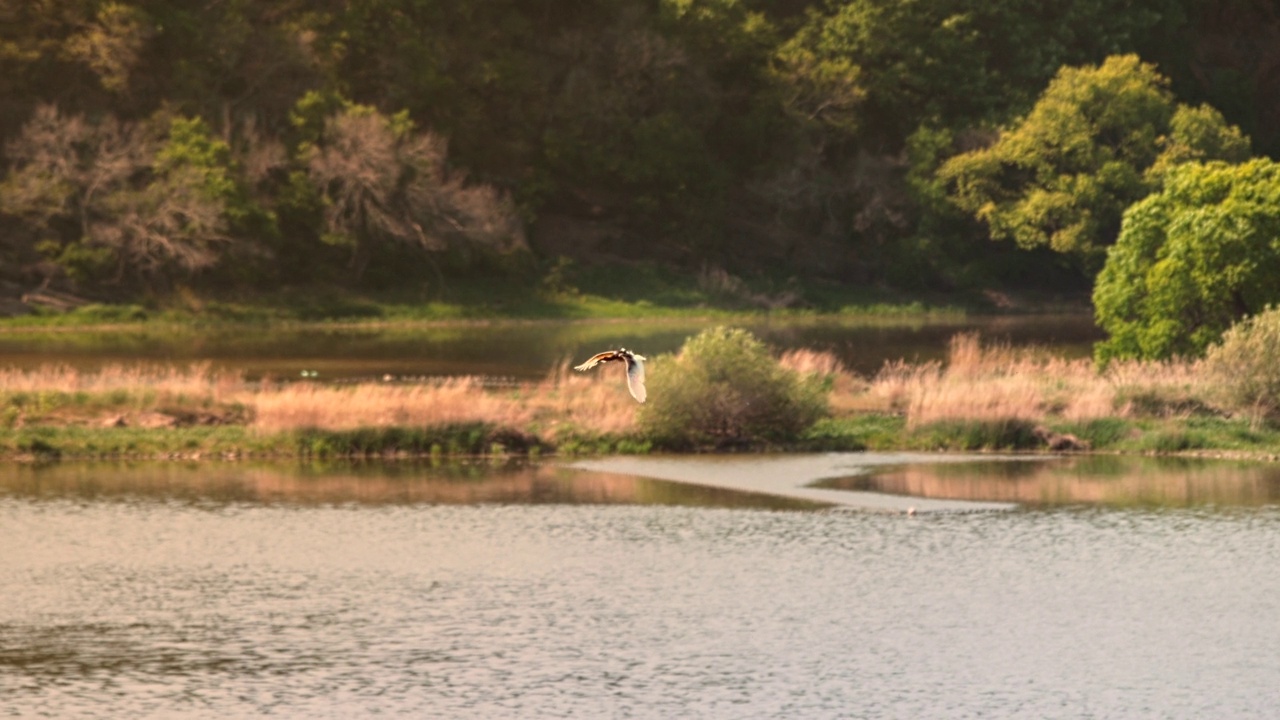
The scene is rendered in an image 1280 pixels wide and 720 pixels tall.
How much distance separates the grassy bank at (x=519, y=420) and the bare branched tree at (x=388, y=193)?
119 ft

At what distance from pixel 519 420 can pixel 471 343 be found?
2857 cm

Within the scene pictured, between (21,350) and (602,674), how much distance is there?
45.6 metres

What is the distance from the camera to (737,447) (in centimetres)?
5253

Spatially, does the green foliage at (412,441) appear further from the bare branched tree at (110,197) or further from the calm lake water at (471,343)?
the bare branched tree at (110,197)

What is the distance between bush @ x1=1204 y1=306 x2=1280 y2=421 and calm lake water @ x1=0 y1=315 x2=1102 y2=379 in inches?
737

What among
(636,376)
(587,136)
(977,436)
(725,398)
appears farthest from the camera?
(587,136)

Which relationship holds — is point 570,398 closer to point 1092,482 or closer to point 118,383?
point 118,383

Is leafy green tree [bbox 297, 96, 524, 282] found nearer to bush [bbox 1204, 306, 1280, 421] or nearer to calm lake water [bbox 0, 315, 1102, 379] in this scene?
calm lake water [bbox 0, 315, 1102, 379]

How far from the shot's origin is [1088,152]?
10206 cm

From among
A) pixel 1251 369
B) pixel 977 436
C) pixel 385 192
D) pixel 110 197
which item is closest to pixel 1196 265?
pixel 1251 369

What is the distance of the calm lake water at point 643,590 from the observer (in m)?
32.0

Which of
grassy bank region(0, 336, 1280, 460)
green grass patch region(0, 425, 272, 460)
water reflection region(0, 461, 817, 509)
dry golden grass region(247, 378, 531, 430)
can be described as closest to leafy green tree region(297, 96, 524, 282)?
grassy bank region(0, 336, 1280, 460)

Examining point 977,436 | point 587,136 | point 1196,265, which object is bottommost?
point 977,436

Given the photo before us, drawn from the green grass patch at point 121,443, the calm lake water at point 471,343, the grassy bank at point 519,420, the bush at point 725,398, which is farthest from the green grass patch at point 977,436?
the calm lake water at point 471,343
